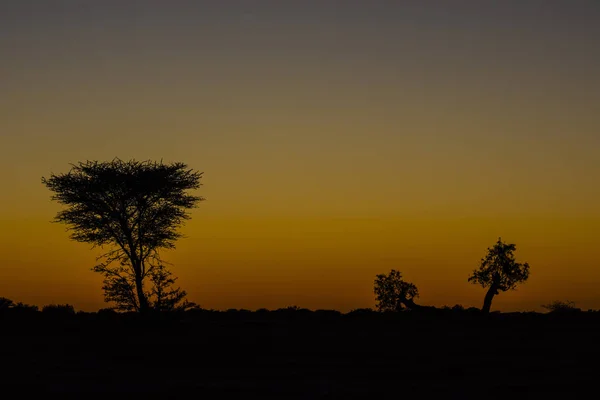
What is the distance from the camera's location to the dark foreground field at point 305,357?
22.4 m

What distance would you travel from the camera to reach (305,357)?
95.8 feet

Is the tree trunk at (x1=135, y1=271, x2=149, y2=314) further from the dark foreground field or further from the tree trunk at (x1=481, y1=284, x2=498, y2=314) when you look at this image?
the tree trunk at (x1=481, y1=284, x2=498, y2=314)

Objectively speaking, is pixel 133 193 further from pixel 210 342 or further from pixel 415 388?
pixel 415 388

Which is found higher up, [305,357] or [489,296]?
[489,296]

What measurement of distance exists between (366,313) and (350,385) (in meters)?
26.5

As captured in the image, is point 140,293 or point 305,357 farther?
point 140,293

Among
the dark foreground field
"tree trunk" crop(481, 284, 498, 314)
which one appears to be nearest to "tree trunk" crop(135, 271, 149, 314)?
the dark foreground field

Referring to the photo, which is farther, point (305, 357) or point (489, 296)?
point (489, 296)

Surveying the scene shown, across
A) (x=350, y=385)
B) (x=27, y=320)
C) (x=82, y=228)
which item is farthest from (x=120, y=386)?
(x=82, y=228)

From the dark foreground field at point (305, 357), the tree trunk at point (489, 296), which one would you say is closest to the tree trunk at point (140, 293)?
the dark foreground field at point (305, 357)

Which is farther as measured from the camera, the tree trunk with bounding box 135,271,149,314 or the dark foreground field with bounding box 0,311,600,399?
the tree trunk with bounding box 135,271,149,314

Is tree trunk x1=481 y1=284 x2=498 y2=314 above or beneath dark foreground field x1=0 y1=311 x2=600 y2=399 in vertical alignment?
above

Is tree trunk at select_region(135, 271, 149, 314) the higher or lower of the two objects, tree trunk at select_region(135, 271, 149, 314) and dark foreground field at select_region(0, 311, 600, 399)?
the higher

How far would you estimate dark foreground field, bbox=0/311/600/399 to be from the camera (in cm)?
2241
